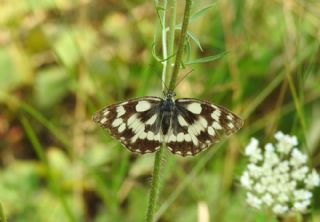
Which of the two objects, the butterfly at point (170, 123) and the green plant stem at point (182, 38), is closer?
the green plant stem at point (182, 38)

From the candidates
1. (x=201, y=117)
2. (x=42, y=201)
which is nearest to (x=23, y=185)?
(x=42, y=201)

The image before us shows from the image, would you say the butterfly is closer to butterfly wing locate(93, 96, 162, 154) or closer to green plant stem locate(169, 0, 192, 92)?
butterfly wing locate(93, 96, 162, 154)

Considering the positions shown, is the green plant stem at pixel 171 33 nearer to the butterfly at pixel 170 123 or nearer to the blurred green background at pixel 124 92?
the butterfly at pixel 170 123

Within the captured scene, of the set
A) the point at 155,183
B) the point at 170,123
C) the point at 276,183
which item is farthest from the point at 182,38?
the point at 276,183

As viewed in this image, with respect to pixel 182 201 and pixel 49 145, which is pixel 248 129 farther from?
pixel 49 145

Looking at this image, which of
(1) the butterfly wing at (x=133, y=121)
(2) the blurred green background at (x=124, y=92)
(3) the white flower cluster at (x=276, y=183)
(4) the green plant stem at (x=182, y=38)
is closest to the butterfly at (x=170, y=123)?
(1) the butterfly wing at (x=133, y=121)

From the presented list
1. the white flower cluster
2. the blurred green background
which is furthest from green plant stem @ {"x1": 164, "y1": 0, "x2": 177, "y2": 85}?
the blurred green background

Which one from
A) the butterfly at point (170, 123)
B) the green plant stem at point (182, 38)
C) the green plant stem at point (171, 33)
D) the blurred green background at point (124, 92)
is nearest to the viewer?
the green plant stem at point (182, 38)

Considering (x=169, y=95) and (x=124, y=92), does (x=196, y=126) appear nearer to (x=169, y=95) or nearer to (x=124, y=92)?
(x=169, y=95)
